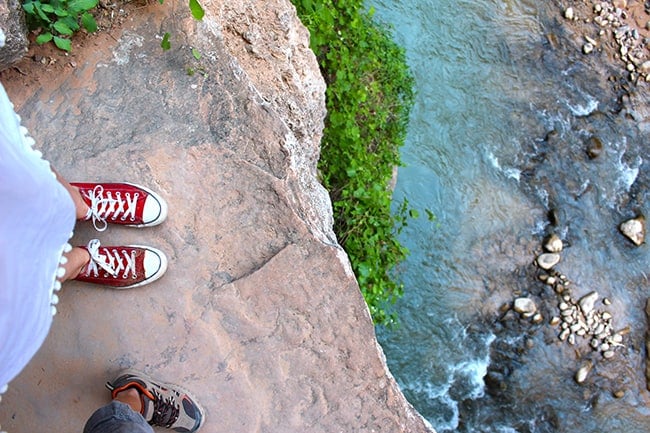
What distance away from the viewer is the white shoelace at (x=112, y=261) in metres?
2.69

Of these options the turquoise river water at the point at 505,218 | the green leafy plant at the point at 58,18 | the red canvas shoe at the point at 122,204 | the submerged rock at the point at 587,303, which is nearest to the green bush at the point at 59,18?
the green leafy plant at the point at 58,18

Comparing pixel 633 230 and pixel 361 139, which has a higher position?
pixel 361 139

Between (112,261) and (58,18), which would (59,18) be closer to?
(58,18)

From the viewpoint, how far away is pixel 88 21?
2902mm

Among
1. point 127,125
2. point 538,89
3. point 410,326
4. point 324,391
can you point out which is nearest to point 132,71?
point 127,125

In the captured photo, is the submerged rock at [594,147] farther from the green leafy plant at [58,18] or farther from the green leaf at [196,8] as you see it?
the green leafy plant at [58,18]

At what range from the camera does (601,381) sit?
5.38 m

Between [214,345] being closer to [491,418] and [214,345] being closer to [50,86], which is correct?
[50,86]

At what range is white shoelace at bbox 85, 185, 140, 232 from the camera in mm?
2758

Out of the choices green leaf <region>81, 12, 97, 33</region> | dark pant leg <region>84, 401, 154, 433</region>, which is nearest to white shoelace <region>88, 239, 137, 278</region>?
dark pant leg <region>84, 401, 154, 433</region>

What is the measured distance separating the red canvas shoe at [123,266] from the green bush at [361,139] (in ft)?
6.20

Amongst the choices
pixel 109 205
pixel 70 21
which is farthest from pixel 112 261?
pixel 70 21

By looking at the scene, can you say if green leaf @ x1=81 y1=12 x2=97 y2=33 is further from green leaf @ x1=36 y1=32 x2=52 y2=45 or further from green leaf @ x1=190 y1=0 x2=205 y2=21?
green leaf @ x1=190 y1=0 x2=205 y2=21

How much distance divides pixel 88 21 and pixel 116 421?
195 cm
